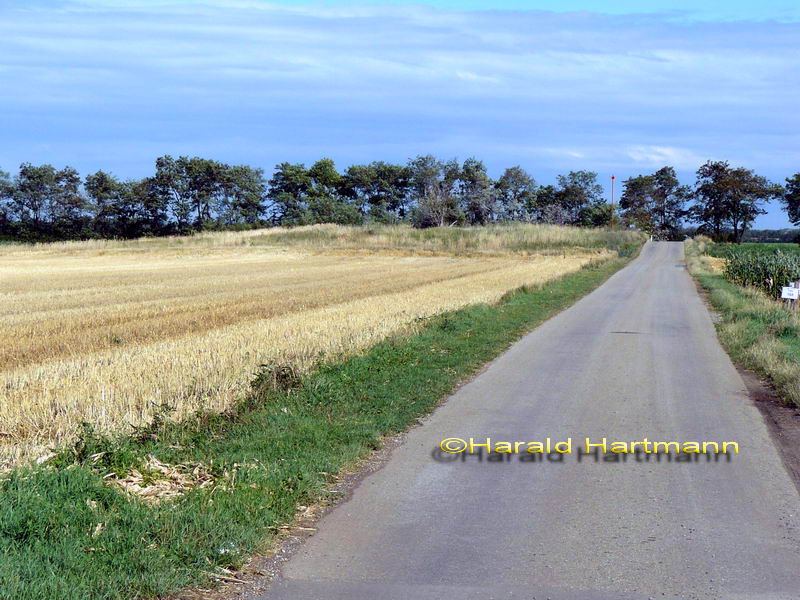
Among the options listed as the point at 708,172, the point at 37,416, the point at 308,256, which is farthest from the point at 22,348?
the point at 708,172

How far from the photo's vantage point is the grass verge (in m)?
11.8

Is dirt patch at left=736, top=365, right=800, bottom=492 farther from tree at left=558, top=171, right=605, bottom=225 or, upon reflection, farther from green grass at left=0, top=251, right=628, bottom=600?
tree at left=558, top=171, right=605, bottom=225

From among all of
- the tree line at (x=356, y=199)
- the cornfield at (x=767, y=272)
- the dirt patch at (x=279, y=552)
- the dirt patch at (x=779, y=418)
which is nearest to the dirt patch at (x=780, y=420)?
the dirt patch at (x=779, y=418)

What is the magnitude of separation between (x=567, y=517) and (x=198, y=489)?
114 inches

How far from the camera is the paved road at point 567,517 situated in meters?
4.95

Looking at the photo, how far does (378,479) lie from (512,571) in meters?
2.23

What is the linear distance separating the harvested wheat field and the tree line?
57250 mm

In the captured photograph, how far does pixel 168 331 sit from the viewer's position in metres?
17.4

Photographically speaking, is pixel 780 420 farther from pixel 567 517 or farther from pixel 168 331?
pixel 168 331

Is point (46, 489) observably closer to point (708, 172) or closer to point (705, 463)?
point (705, 463)

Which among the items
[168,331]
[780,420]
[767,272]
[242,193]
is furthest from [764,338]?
[242,193]

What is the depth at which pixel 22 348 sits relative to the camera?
575 inches

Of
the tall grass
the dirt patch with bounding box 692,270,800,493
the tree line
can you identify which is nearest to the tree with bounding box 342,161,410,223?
the tree line

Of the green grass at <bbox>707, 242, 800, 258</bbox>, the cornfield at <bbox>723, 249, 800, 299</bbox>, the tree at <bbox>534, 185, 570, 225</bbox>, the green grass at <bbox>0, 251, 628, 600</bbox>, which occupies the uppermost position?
the tree at <bbox>534, 185, 570, 225</bbox>
